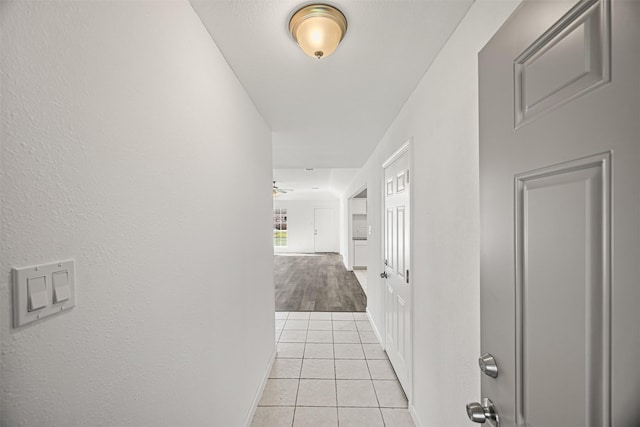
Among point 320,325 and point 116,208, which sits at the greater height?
point 116,208

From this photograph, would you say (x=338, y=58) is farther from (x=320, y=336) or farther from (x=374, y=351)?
(x=320, y=336)

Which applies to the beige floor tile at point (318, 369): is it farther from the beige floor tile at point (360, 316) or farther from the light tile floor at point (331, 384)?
the beige floor tile at point (360, 316)

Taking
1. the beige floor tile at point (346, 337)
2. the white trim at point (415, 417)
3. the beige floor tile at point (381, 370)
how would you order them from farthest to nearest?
the beige floor tile at point (346, 337) → the beige floor tile at point (381, 370) → the white trim at point (415, 417)

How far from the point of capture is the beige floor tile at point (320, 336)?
3451 mm

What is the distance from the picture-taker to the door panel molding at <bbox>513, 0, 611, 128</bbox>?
0.51m

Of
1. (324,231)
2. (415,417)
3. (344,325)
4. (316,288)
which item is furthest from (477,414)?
(324,231)

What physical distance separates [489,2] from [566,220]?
37.9 inches

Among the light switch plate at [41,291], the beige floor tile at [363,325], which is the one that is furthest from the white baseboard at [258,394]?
the light switch plate at [41,291]

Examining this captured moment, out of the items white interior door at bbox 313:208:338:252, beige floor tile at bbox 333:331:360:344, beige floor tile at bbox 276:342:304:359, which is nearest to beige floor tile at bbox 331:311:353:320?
beige floor tile at bbox 333:331:360:344

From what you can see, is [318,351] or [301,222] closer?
[318,351]

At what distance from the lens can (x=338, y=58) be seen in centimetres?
158

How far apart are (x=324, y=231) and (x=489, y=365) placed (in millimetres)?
11139

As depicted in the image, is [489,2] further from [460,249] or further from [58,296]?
[58,296]

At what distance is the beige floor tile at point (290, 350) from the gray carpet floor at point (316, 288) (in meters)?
1.32
